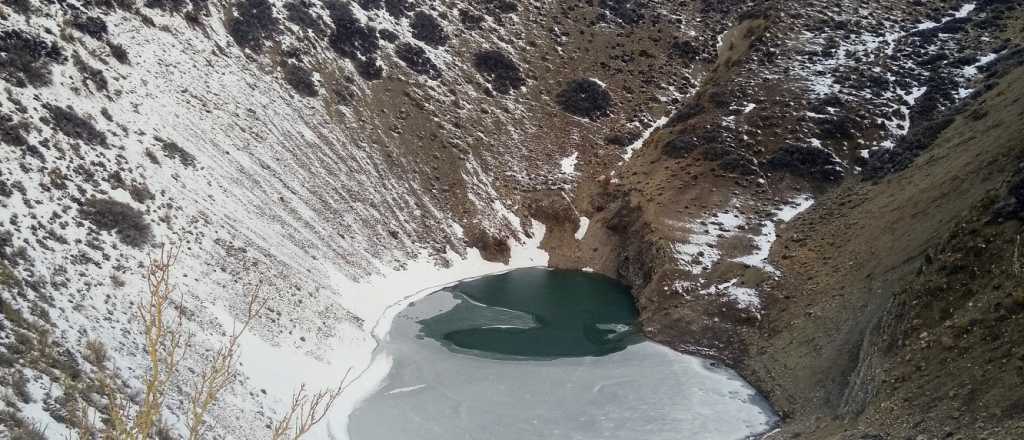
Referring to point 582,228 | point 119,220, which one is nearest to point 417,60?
point 582,228

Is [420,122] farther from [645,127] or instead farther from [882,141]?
[882,141]

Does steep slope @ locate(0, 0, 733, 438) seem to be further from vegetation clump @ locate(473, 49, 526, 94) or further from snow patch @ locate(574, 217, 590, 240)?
snow patch @ locate(574, 217, 590, 240)

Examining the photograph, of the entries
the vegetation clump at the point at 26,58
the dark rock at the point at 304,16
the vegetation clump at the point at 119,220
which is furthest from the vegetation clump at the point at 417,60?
the vegetation clump at the point at 119,220

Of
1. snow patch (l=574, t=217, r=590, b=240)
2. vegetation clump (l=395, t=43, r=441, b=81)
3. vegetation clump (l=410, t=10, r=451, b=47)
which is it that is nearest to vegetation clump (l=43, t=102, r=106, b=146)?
vegetation clump (l=395, t=43, r=441, b=81)

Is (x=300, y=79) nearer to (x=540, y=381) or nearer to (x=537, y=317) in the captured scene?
(x=537, y=317)

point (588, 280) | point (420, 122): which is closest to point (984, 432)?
point (588, 280)
